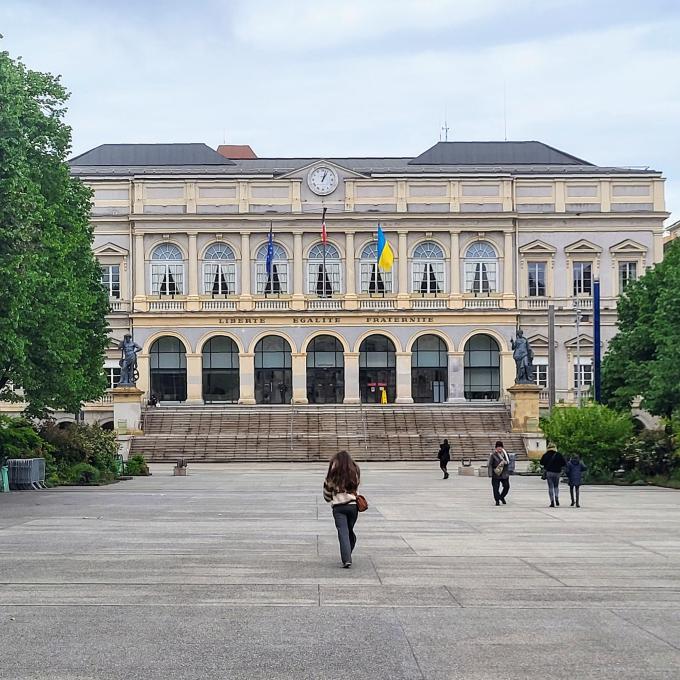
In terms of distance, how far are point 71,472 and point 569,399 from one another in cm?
4800

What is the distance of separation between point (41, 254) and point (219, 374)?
1934 inches

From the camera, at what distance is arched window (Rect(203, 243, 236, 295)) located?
83.7m

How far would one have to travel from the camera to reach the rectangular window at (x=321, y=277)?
275ft

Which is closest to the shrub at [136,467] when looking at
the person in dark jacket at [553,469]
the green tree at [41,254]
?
the green tree at [41,254]

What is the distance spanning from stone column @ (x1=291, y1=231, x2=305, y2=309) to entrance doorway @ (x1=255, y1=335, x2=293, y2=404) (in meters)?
2.79

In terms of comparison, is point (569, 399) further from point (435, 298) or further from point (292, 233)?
point (292, 233)

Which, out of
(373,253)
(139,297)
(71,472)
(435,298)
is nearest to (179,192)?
(139,297)

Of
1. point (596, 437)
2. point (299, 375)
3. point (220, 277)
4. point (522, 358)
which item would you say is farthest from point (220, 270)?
point (596, 437)

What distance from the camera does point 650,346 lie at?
55.5 metres

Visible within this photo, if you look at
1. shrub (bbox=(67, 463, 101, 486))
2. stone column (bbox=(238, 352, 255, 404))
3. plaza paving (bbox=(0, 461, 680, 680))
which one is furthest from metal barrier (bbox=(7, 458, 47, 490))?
Answer: stone column (bbox=(238, 352, 255, 404))

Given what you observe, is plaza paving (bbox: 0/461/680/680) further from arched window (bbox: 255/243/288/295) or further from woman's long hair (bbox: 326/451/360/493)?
arched window (bbox: 255/243/288/295)

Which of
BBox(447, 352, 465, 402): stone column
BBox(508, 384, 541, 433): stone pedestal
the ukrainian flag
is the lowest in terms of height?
BBox(508, 384, 541, 433): stone pedestal

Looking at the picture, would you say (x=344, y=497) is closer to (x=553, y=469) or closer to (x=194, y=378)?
(x=553, y=469)

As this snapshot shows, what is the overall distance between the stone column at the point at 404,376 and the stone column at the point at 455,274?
4880mm
